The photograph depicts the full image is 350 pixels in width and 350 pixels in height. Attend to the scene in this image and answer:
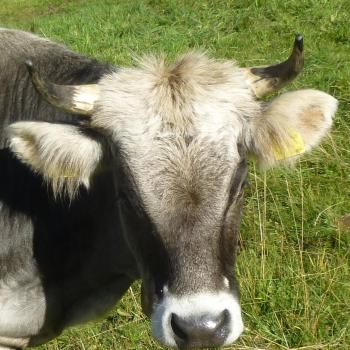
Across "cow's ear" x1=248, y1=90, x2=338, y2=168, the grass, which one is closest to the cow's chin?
"cow's ear" x1=248, y1=90, x2=338, y2=168

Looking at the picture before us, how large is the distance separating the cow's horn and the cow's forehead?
58 mm

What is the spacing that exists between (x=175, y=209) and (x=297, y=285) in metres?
2.08

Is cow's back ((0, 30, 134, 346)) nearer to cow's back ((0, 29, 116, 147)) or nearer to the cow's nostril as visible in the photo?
cow's back ((0, 29, 116, 147))

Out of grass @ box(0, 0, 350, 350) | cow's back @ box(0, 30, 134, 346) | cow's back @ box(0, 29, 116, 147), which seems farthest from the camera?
grass @ box(0, 0, 350, 350)

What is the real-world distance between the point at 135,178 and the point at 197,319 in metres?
0.74

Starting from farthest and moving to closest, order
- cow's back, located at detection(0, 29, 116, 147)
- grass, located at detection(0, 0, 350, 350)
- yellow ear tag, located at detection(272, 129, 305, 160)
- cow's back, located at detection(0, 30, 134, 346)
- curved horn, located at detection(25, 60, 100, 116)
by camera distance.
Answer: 1. grass, located at detection(0, 0, 350, 350)
2. cow's back, located at detection(0, 29, 116, 147)
3. cow's back, located at detection(0, 30, 134, 346)
4. yellow ear tag, located at detection(272, 129, 305, 160)
5. curved horn, located at detection(25, 60, 100, 116)

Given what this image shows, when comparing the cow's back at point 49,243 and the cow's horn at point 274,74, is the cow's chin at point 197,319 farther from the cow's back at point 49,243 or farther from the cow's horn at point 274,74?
the cow's horn at point 274,74

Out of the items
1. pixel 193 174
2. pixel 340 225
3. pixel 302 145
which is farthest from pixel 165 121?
pixel 340 225

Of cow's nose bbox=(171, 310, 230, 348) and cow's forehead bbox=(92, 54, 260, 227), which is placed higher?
cow's forehead bbox=(92, 54, 260, 227)

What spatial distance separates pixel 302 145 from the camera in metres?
3.98

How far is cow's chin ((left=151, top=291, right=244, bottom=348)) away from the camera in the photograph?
3.30m

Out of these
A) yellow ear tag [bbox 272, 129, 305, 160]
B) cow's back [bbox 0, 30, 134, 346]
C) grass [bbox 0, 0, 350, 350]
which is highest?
yellow ear tag [bbox 272, 129, 305, 160]

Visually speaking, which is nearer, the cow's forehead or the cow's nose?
the cow's nose

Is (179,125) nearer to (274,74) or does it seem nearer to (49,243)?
(274,74)
